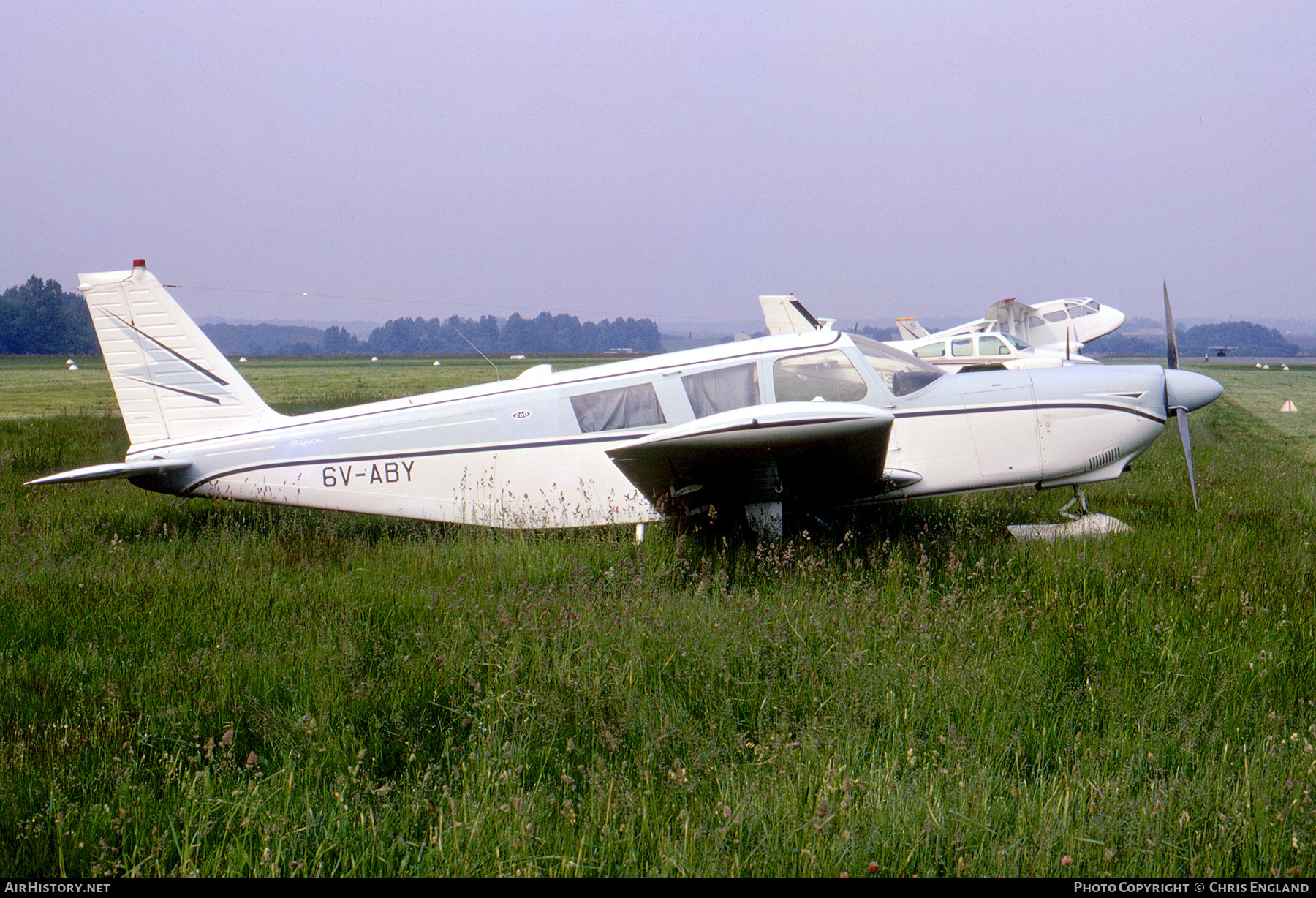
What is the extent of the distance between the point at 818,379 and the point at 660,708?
3323mm

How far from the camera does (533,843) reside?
234 cm

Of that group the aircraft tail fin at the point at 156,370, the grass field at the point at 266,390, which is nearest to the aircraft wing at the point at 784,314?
the grass field at the point at 266,390

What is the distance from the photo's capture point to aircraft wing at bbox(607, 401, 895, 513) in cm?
469

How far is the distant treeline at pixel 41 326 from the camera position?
3757 inches

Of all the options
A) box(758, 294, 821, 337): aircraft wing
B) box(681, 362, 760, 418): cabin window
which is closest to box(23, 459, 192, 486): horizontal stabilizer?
box(681, 362, 760, 418): cabin window

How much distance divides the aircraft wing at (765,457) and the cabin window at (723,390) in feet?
1.71

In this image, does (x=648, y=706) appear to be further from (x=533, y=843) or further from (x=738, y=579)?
(x=738, y=579)

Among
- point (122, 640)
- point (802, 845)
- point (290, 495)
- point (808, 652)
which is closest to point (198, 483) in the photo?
point (290, 495)

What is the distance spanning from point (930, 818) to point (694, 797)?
746 mm

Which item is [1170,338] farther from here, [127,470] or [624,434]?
[127,470]

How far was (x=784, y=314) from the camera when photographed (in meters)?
23.2

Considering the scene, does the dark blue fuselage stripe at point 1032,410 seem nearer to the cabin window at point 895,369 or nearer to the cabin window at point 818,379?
the cabin window at point 895,369

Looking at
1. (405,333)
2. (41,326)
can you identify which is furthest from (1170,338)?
(405,333)

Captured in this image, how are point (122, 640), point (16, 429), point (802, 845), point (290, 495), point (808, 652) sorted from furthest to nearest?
point (16, 429) < point (290, 495) < point (122, 640) < point (808, 652) < point (802, 845)
